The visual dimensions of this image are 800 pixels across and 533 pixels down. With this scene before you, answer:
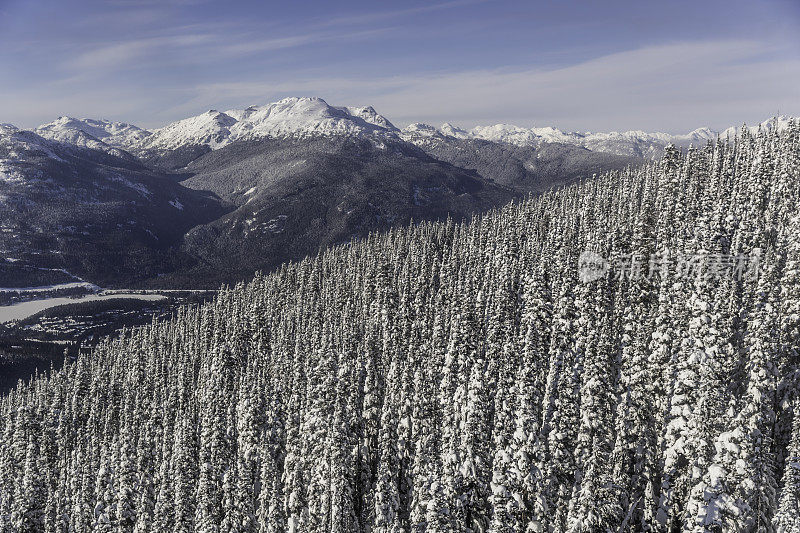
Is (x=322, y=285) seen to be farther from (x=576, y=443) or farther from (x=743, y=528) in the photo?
(x=743, y=528)

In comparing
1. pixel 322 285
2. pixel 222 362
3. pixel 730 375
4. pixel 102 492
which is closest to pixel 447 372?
pixel 730 375

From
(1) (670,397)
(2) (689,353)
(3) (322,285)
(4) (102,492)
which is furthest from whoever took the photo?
(3) (322,285)

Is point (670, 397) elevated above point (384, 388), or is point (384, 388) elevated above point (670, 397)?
point (670, 397)

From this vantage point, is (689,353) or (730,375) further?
(730,375)

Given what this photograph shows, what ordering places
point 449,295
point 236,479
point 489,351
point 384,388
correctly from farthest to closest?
1. point 449,295
2. point 384,388
3. point 489,351
4. point 236,479

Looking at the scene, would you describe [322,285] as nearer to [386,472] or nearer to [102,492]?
[102,492]

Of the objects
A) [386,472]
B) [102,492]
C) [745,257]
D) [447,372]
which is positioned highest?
[745,257]

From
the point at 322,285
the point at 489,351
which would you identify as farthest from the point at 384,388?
the point at 322,285
